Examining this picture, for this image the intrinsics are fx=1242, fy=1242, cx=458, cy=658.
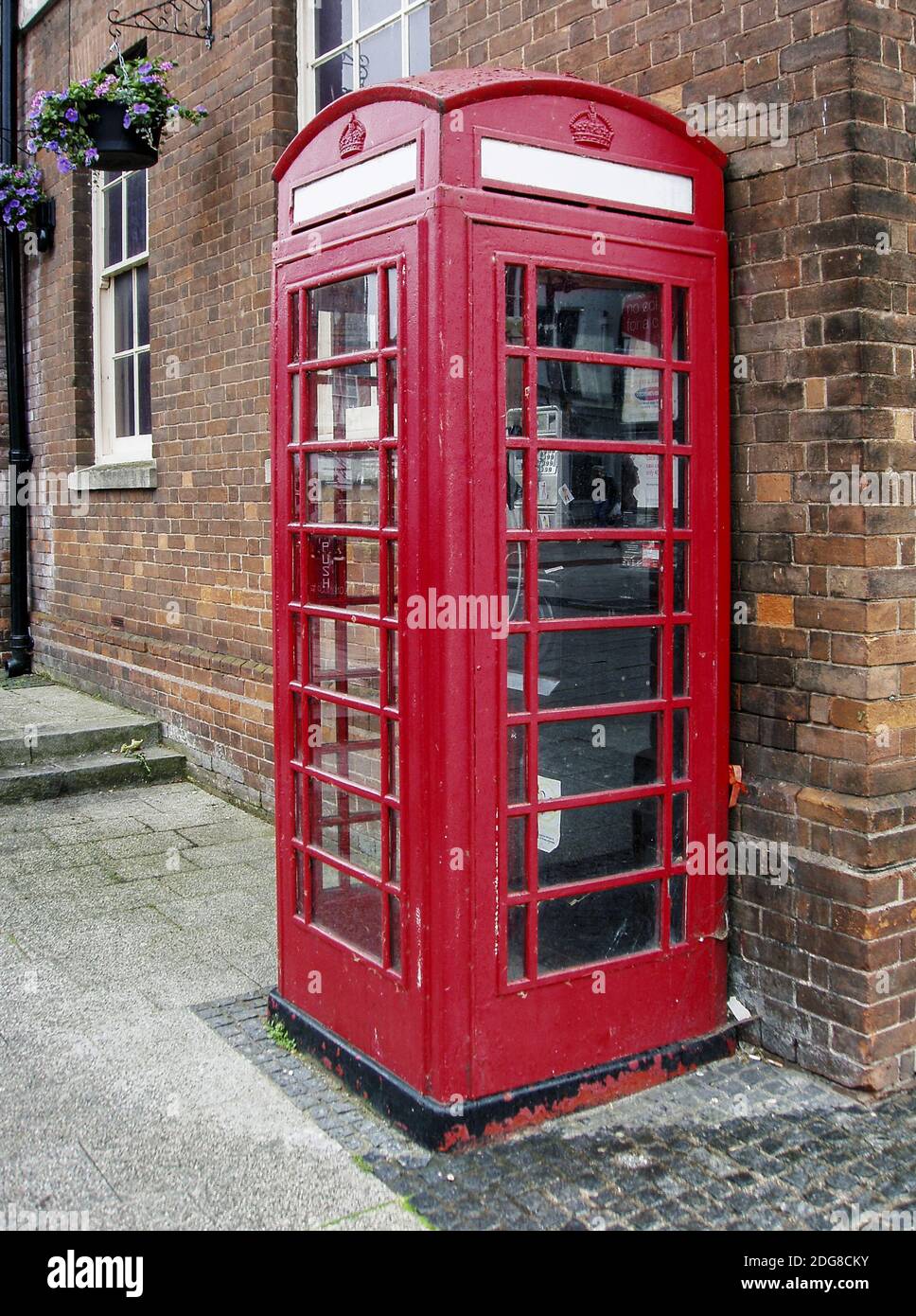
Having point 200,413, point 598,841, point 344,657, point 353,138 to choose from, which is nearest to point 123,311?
point 200,413

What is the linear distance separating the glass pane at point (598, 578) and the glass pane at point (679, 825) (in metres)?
0.62

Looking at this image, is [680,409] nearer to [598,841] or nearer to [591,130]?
[591,130]

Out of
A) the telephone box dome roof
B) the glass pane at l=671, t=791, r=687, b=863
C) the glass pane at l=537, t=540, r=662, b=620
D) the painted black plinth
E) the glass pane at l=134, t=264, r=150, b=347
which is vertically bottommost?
the painted black plinth

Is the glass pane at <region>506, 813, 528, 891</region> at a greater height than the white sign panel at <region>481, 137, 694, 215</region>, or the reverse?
the white sign panel at <region>481, 137, 694, 215</region>

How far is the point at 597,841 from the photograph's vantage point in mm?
3801

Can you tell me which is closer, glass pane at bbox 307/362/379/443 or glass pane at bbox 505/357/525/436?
glass pane at bbox 505/357/525/436

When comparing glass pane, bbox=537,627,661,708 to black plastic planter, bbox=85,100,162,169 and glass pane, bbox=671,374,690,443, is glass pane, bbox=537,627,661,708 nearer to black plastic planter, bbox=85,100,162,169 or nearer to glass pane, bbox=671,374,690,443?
glass pane, bbox=671,374,690,443

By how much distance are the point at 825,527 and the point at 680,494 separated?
445 mm

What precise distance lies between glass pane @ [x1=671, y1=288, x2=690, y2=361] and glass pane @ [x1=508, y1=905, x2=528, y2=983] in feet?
5.72

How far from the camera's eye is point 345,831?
4023 mm

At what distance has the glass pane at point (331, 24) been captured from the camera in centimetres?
641

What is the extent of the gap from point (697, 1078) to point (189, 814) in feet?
12.8

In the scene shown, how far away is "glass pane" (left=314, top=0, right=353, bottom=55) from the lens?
21.0 feet

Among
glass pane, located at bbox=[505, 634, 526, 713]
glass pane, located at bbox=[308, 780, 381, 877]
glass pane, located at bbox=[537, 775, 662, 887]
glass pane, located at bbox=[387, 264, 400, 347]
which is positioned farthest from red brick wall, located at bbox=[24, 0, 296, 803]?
glass pane, located at bbox=[505, 634, 526, 713]
